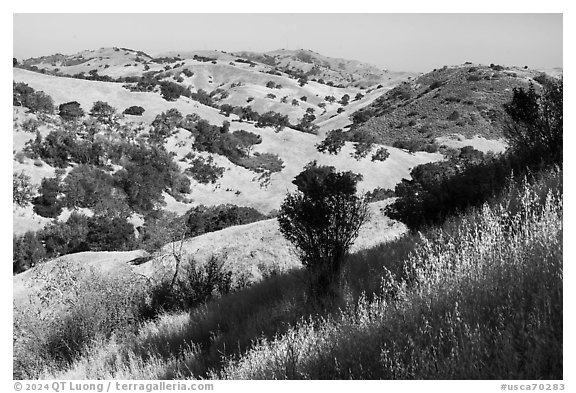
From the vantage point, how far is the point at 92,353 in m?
7.14

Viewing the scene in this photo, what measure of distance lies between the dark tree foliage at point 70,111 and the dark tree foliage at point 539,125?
90.3 ft

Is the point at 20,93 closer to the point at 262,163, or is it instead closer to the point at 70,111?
the point at 70,111

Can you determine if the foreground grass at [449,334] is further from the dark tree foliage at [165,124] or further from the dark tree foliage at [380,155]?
the dark tree foliage at [380,155]

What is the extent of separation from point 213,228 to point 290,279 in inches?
479

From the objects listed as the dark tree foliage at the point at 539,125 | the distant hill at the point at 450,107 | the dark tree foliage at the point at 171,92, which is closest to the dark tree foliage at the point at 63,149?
the dark tree foliage at the point at 171,92

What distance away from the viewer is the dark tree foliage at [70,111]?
95.7 feet

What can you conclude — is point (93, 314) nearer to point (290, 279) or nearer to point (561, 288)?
point (290, 279)

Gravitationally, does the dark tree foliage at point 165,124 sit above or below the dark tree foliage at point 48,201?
above

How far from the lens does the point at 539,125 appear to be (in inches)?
359

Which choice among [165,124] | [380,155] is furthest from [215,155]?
[380,155]

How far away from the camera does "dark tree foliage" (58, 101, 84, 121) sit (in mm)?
29155

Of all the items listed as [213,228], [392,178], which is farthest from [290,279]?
[392,178]

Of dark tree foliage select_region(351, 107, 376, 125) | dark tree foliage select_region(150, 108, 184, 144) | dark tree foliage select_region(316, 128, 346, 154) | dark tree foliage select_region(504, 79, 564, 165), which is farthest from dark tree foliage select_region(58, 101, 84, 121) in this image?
dark tree foliage select_region(351, 107, 376, 125)

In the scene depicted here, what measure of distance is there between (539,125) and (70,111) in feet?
95.7
